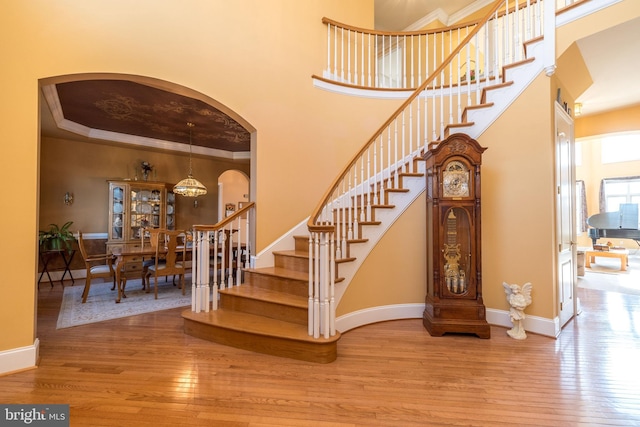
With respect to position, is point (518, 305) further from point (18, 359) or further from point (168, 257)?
point (168, 257)

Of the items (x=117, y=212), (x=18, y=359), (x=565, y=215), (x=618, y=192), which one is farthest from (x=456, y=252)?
(x=618, y=192)

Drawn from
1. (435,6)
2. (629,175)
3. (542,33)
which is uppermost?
(435,6)

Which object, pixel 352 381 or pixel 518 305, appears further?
pixel 518 305

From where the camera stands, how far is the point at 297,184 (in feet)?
13.2

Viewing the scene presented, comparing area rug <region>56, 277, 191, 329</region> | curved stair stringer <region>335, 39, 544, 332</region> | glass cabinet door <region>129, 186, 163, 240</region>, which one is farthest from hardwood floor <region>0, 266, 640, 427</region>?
glass cabinet door <region>129, 186, 163, 240</region>

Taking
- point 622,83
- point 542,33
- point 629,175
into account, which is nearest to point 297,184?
point 542,33

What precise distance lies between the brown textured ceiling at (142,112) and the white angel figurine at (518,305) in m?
4.90

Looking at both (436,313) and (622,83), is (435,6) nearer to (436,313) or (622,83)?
(622,83)

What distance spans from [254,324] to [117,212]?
5.39 metres

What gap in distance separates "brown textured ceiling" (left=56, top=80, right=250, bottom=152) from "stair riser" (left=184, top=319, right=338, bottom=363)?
3.38m

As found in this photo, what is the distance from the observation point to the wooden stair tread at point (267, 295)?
9.49 feet

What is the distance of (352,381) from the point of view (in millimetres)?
2152

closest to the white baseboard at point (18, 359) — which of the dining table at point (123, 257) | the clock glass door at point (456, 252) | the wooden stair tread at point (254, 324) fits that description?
the wooden stair tread at point (254, 324)

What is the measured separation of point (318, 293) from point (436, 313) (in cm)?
142
